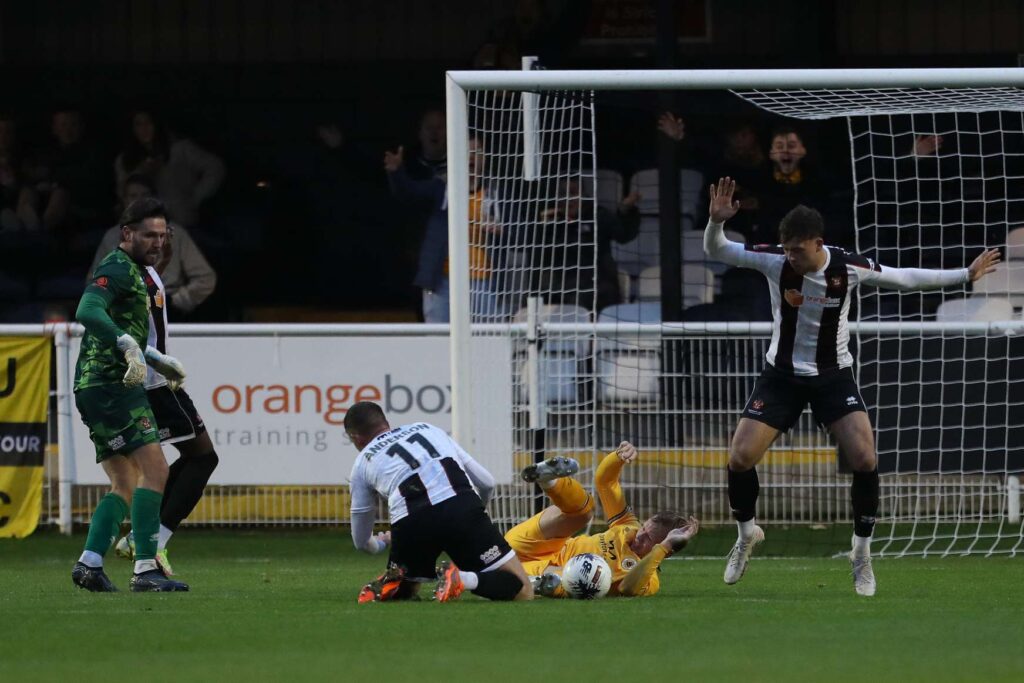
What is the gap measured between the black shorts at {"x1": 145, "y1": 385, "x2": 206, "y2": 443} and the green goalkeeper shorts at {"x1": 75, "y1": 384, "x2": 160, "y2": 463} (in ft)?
2.30

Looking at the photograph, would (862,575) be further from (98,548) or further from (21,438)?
(21,438)

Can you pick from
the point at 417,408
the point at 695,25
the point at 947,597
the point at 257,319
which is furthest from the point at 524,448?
the point at 695,25

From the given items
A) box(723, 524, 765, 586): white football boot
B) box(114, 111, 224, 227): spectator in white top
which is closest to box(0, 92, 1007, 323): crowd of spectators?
box(114, 111, 224, 227): spectator in white top

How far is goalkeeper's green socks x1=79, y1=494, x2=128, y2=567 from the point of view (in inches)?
356

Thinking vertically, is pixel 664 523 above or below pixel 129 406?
below

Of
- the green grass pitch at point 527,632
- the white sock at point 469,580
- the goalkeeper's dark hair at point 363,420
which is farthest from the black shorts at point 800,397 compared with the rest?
the goalkeeper's dark hair at point 363,420

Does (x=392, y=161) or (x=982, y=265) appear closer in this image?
(x=982, y=265)

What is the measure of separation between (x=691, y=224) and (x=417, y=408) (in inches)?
159

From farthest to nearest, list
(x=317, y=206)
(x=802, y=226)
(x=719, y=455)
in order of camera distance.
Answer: (x=317, y=206) < (x=719, y=455) < (x=802, y=226)

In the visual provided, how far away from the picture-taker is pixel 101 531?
907 centimetres

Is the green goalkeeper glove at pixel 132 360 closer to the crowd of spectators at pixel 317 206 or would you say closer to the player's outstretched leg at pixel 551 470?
the player's outstretched leg at pixel 551 470

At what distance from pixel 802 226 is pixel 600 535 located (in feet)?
6.21

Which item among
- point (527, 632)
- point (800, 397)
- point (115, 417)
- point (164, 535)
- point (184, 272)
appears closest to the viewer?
point (527, 632)

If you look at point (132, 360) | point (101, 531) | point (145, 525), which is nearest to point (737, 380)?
point (145, 525)
